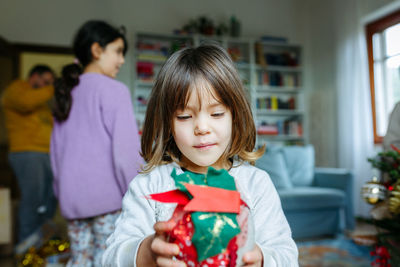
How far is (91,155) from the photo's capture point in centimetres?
117

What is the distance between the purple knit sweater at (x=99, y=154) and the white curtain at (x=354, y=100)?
3419 mm

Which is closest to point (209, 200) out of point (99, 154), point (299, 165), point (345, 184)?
point (99, 154)

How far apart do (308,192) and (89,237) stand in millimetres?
2409

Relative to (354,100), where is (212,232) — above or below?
below

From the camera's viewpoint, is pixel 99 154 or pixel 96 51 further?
pixel 96 51

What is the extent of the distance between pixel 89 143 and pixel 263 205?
2.41 feet


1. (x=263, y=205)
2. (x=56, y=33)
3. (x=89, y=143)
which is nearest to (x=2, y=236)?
(x=89, y=143)

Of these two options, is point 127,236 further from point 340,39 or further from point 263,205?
point 340,39

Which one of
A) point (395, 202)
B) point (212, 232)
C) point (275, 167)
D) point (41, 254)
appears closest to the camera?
point (212, 232)

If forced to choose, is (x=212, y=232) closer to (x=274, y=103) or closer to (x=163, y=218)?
(x=163, y=218)

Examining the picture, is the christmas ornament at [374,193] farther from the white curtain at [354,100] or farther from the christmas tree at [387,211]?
the white curtain at [354,100]

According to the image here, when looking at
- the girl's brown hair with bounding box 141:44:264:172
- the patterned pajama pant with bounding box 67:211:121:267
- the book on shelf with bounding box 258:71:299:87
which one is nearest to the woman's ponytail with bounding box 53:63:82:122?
the patterned pajama pant with bounding box 67:211:121:267

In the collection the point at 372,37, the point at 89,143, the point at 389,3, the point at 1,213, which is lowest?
the point at 1,213

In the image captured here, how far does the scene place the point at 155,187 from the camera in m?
0.73
